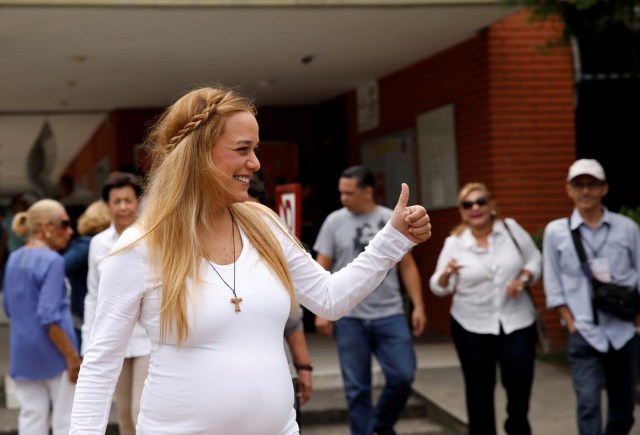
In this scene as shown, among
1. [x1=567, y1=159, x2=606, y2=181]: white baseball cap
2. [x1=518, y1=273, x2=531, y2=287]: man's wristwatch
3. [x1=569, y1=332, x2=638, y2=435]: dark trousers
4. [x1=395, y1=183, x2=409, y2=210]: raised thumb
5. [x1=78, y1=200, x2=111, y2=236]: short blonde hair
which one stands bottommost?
[x1=569, y1=332, x2=638, y2=435]: dark trousers

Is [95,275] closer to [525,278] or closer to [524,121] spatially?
[525,278]

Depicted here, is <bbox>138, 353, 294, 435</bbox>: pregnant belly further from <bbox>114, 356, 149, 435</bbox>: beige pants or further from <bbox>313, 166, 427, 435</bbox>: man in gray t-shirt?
<bbox>313, 166, 427, 435</bbox>: man in gray t-shirt

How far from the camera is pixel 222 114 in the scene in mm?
3004

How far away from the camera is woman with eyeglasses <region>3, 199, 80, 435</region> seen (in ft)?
21.4

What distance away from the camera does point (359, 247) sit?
795 cm

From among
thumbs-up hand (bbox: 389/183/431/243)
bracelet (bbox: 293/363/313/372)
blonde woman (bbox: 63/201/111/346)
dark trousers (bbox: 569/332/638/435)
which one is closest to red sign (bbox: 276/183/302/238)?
bracelet (bbox: 293/363/313/372)

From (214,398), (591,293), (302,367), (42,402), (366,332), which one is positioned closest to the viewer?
(214,398)

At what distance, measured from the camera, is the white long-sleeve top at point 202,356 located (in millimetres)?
2908

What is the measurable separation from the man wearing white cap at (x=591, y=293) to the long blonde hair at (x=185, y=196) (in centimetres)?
428

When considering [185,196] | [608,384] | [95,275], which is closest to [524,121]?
[608,384]

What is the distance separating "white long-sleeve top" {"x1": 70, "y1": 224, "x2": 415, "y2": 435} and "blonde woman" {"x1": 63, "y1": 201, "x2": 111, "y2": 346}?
4173 mm

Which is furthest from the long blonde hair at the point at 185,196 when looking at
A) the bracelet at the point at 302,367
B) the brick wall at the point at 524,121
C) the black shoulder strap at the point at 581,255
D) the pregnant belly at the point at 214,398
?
the brick wall at the point at 524,121

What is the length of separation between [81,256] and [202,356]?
4.35 meters

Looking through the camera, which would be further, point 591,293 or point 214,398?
point 591,293
